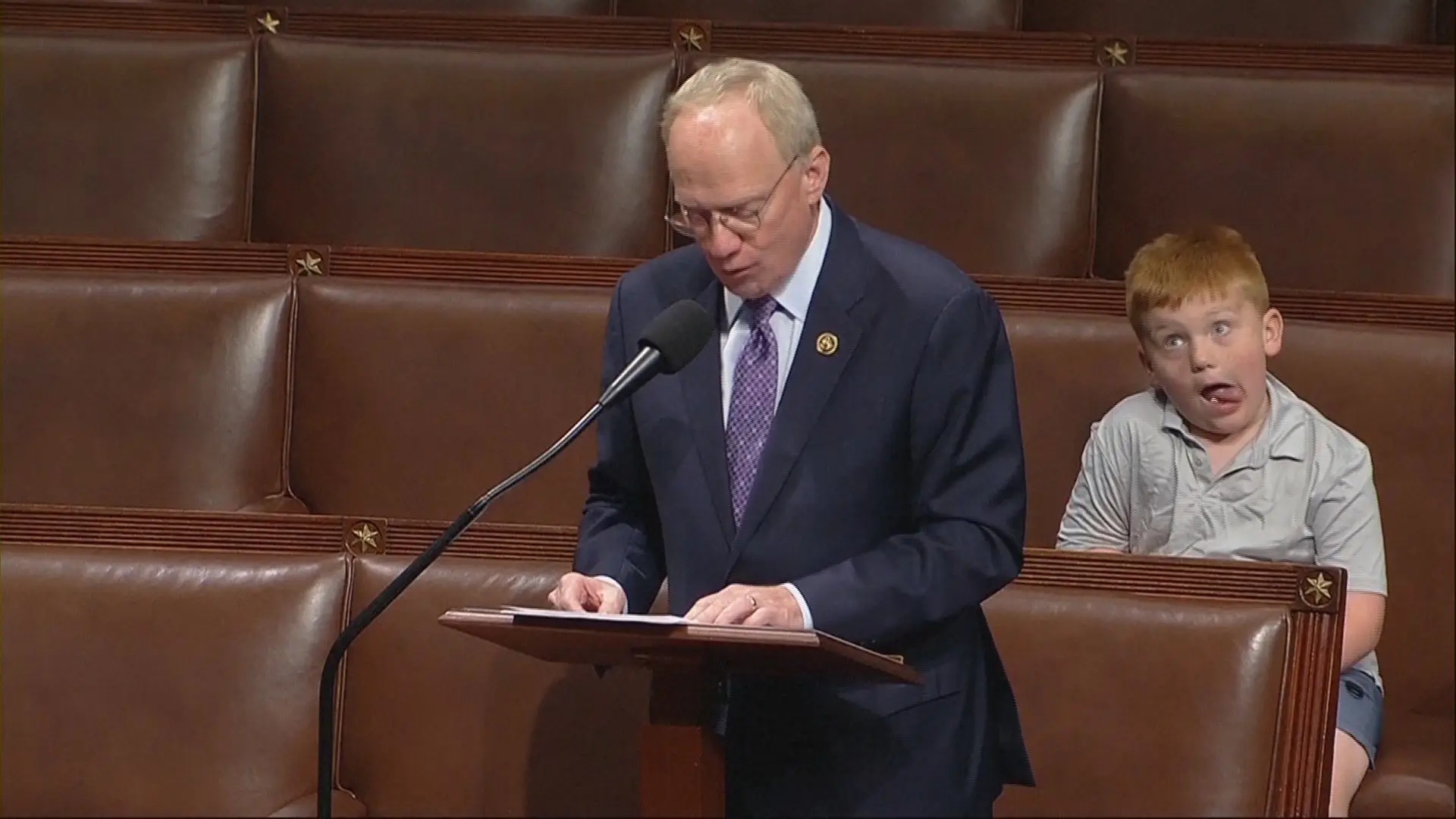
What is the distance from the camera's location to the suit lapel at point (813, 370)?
63cm

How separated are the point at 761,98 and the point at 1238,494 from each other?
1.04 ft

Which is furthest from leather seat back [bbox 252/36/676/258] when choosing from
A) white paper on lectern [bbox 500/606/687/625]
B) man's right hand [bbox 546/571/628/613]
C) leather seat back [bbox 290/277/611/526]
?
white paper on lectern [bbox 500/606/687/625]

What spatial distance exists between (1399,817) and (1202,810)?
0.44 ft

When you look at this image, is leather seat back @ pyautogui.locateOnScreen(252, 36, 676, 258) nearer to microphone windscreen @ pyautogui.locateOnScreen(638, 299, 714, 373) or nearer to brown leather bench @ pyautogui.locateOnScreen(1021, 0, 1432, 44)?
brown leather bench @ pyautogui.locateOnScreen(1021, 0, 1432, 44)

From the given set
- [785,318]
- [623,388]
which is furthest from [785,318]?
[623,388]

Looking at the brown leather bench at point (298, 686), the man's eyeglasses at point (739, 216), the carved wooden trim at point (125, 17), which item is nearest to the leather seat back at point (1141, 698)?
the brown leather bench at point (298, 686)

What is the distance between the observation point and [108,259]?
38.1 inches

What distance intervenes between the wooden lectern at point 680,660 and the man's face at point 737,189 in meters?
0.14

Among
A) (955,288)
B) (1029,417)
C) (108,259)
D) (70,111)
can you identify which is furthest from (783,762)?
(70,111)

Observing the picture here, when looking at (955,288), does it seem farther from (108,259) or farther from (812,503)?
(108,259)

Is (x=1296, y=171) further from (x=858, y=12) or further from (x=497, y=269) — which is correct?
(x=497, y=269)

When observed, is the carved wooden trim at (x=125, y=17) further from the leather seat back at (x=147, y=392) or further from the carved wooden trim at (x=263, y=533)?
the carved wooden trim at (x=263, y=533)

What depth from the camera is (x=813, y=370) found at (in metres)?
0.64

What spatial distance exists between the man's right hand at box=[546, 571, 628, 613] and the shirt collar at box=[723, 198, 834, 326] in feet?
0.34
